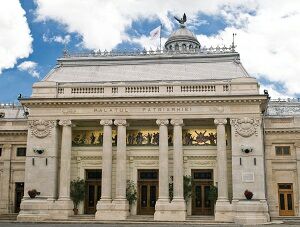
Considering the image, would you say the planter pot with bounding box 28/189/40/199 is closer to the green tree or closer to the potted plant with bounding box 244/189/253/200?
the green tree

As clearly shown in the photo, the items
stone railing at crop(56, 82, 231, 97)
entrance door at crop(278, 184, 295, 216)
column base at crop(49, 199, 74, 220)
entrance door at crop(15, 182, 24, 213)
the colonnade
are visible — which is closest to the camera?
the colonnade

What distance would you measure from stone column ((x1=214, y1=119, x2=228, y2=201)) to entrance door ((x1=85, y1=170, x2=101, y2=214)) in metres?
11.5

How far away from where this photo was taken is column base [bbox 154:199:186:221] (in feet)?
132

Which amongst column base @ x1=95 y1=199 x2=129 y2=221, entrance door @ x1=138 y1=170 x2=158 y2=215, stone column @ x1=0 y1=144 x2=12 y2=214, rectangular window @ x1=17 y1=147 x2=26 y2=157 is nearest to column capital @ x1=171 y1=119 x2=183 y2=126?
entrance door @ x1=138 y1=170 x2=158 y2=215

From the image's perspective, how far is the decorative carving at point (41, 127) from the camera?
143 feet

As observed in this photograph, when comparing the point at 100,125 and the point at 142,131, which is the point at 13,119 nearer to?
the point at 100,125

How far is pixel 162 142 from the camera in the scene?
42.4 meters

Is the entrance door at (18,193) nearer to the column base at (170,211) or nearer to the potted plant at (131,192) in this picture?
the potted plant at (131,192)

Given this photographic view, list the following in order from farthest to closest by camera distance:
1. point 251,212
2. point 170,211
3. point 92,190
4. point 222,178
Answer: point 92,190 → point 222,178 → point 170,211 → point 251,212

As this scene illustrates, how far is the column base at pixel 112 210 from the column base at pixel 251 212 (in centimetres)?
947

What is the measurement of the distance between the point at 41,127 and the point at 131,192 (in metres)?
10.1

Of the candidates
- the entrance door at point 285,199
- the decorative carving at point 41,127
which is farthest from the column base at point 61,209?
the entrance door at point 285,199

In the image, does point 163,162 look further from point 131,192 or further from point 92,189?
point 92,189

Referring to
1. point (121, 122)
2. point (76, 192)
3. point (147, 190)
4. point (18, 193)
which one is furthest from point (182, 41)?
point (18, 193)
